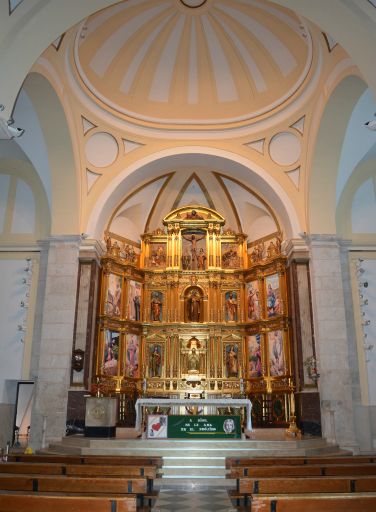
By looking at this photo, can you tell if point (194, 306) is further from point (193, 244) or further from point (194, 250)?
point (193, 244)

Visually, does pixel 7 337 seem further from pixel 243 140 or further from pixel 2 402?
pixel 243 140

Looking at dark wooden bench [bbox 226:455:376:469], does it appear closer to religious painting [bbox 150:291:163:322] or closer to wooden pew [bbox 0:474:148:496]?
wooden pew [bbox 0:474:148:496]

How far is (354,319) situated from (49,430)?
9654 millimetres

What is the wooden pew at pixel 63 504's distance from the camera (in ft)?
12.9

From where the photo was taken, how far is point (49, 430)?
43.0 feet

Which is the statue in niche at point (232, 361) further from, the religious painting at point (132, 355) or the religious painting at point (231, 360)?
the religious painting at point (132, 355)

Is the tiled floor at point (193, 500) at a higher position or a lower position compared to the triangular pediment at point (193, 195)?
lower

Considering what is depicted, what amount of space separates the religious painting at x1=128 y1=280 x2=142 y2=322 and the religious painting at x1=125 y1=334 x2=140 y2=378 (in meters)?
0.72

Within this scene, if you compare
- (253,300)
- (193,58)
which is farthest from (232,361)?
(193,58)

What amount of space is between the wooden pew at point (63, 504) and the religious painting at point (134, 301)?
1304 centimetres

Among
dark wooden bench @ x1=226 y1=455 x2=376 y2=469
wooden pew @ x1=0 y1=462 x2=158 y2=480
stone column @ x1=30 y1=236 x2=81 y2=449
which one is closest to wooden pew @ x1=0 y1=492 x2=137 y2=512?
wooden pew @ x1=0 y1=462 x2=158 y2=480

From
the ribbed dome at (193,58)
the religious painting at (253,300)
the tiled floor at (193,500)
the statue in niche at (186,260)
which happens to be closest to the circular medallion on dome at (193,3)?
the ribbed dome at (193,58)

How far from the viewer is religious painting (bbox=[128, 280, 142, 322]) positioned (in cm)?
1723

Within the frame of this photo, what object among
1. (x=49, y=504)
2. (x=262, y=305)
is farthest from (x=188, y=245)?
(x=49, y=504)
